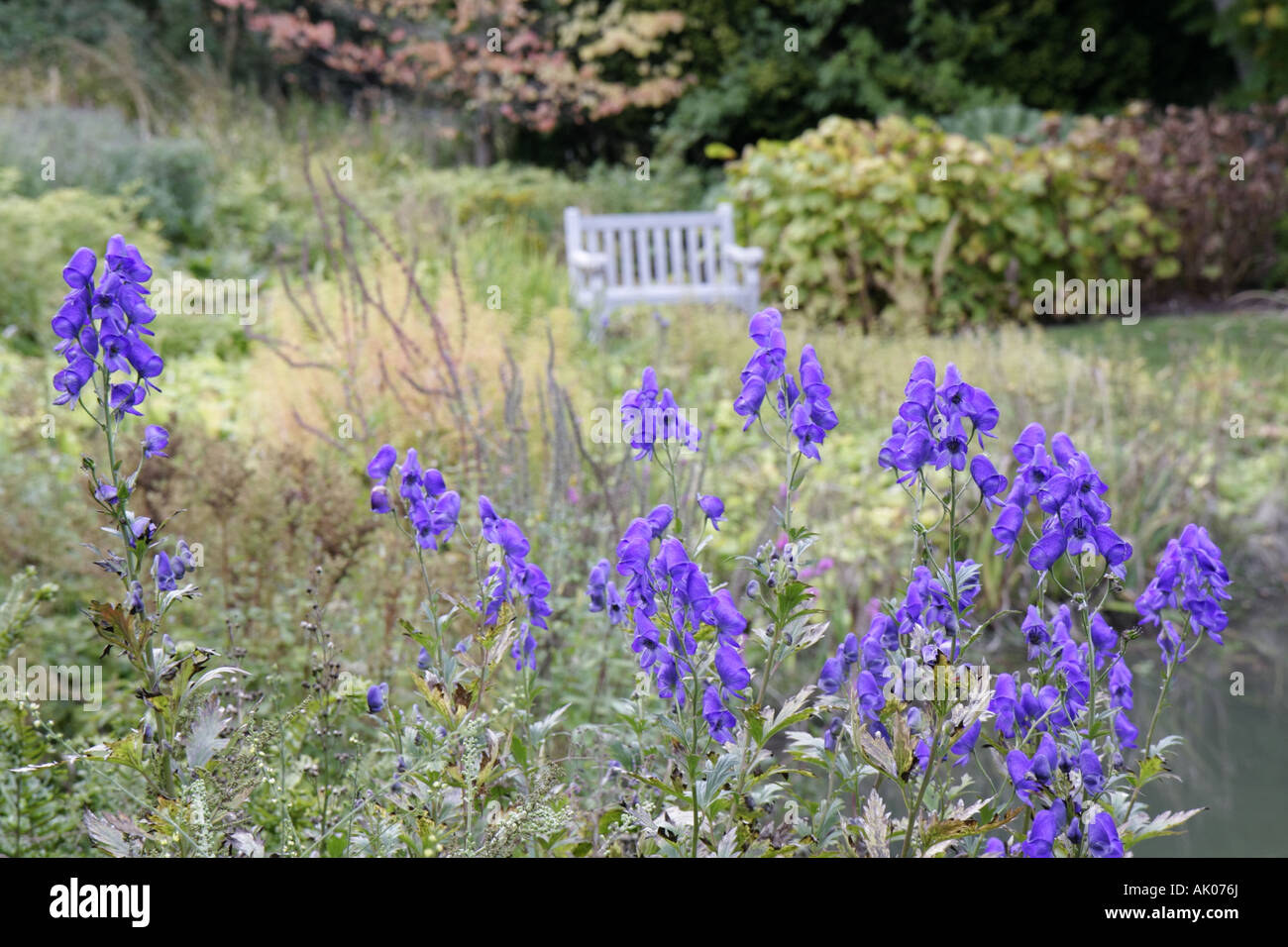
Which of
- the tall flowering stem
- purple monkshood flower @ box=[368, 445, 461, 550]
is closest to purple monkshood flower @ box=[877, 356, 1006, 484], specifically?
purple monkshood flower @ box=[368, 445, 461, 550]

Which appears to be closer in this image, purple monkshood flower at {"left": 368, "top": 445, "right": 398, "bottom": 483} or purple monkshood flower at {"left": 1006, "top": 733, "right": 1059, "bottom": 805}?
purple monkshood flower at {"left": 1006, "top": 733, "right": 1059, "bottom": 805}

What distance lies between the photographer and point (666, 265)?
31.9 feet

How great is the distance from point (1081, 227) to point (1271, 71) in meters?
4.55

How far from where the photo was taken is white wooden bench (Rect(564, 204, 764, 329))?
8047mm

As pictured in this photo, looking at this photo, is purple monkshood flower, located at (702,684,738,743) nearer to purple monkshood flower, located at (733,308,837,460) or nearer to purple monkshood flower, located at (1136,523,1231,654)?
purple monkshood flower, located at (733,308,837,460)

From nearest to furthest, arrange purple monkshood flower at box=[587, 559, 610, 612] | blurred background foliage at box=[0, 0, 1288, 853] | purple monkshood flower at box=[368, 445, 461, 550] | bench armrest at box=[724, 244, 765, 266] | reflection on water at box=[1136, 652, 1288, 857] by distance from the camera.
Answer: purple monkshood flower at box=[368, 445, 461, 550] < purple monkshood flower at box=[587, 559, 610, 612] < reflection on water at box=[1136, 652, 1288, 857] < blurred background foliage at box=[0, 0, 1288, 853] < bench armrest at box=[724, 244, 765, 266]

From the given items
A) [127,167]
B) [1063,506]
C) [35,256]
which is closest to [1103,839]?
[1063,506]

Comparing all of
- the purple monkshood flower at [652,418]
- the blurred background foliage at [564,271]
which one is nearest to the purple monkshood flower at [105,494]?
the blurred background foliage at [564,271]

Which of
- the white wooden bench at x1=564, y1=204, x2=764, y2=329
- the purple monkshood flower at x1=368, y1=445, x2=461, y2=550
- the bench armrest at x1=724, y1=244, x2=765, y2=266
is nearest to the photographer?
the purple monkshood flower at x1=368, y1=445, x2=461, y2=550

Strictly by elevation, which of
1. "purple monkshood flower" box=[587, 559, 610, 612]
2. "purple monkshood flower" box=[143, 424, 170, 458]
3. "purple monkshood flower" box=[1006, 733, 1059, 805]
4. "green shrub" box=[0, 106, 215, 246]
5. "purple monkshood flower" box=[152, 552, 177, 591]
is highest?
"green shrub" box=[0, 106, 215, 246]

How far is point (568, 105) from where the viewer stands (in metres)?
13.4

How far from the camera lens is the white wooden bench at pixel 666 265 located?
8.05 m

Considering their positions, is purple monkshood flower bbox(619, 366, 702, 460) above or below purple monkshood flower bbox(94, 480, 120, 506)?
above

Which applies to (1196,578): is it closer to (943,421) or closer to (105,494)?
(943,421)
